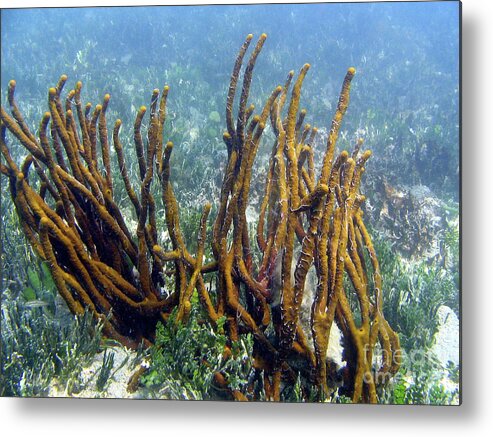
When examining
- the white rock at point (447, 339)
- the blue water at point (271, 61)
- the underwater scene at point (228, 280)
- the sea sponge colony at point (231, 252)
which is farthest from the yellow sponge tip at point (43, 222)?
the white rock at point (447, 339)

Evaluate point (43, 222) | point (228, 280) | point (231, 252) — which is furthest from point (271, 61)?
point (43, 222)

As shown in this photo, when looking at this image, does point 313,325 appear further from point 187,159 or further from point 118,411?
point 187,159

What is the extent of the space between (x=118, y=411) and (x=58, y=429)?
0.44 meters

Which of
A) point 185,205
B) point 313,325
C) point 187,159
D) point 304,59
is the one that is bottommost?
point 313,325

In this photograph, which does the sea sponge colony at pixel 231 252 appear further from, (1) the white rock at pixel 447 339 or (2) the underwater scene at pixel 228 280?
(1) the white rock at pixel 447 339

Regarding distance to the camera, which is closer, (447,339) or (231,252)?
(231,252)

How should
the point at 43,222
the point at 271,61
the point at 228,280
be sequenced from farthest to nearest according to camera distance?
the point at 271,61, the point at 228,280, the point at 43,222

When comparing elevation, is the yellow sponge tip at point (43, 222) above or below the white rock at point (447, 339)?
above

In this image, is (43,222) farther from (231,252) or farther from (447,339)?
(447,339)

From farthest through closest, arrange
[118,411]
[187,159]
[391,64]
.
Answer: [391,64] < [187,159] < [118,411]

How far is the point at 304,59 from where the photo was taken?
9.38m

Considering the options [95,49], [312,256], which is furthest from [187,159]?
[95,49]

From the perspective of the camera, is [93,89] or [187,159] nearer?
[187,159]

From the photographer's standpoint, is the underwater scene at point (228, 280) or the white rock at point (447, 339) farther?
the white rock at point (447, 339)
